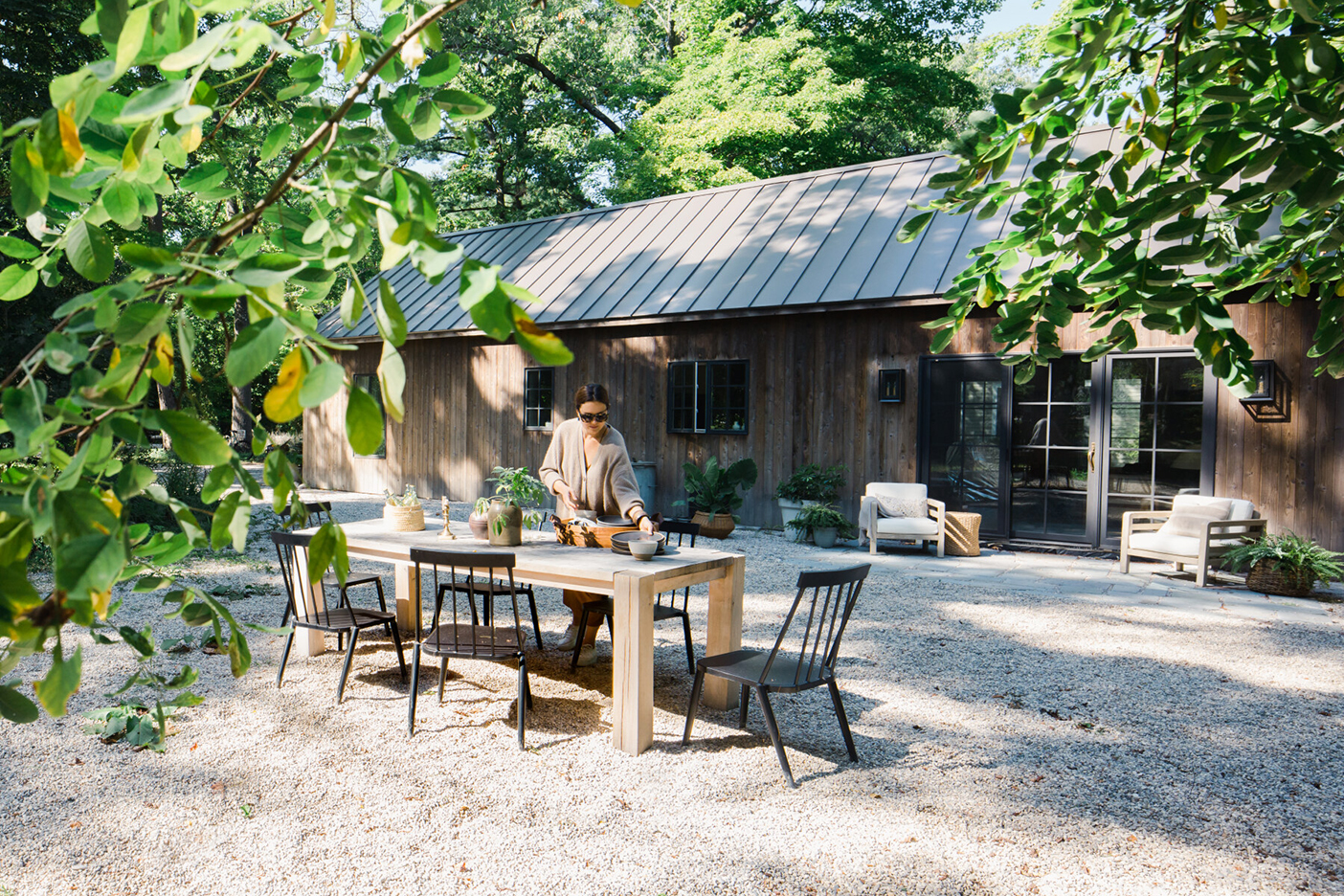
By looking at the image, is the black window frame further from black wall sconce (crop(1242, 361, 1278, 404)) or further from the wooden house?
black wall sconce (crop(1242, 361, 1278, 404))

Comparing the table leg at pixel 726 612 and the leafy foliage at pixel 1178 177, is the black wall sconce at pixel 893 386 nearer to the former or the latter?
the table leg at pixel 726 612

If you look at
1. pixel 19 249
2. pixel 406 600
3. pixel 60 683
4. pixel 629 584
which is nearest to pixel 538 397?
pixel 406 600

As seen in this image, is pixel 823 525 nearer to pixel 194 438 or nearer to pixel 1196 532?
pixel 1196 532

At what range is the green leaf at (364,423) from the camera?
0.61 meters

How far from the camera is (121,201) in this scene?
0.76 meters

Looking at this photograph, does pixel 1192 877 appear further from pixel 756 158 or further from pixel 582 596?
pixel 756 158

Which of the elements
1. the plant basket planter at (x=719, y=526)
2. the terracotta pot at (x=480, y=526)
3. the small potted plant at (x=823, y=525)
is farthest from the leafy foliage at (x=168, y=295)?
the plant basket planter at (x=719, y=526)

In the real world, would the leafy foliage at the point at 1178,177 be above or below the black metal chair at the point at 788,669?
above

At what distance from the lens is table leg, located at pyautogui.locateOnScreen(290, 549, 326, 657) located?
4691 mm

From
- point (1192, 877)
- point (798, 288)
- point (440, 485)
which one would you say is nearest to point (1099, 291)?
point (1192, 877)

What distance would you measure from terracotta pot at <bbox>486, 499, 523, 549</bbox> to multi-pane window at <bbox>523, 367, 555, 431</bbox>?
27.4 feet

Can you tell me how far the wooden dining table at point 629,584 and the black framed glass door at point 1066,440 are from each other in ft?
19.1

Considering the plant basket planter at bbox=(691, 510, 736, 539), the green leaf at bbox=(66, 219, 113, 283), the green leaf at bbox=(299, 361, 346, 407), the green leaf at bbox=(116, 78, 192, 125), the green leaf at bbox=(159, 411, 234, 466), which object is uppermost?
the green leaf at bbox=(116, 78, 192, 125)

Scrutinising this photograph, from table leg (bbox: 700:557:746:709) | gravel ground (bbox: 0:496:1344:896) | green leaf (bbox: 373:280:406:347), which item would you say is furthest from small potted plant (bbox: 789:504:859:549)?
green leaf (bbox: 373:280:406:347)
